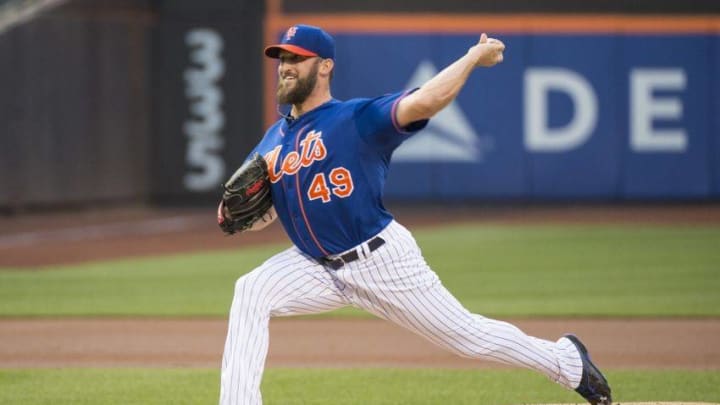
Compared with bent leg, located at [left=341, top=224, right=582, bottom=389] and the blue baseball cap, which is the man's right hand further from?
bent leg, located at [left=341, top=224, right=582, bottom=389]

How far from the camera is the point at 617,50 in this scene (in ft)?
65.5

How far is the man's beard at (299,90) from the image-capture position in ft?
17.0

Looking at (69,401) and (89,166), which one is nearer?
(69,401)

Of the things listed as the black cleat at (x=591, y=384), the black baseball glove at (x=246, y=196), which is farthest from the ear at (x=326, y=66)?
the black cleat at (x=591, y=384)

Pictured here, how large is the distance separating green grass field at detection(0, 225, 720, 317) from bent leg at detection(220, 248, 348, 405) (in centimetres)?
477

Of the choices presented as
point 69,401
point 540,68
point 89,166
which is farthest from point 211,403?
point 540,68

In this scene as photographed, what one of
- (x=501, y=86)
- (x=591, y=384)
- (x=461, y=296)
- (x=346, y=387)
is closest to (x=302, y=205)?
(x=591, y=384)

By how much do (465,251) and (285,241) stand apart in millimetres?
2441

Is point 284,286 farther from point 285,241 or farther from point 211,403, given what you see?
point 285,241

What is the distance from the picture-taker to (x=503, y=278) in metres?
12.1

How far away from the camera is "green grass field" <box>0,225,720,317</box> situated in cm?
1037

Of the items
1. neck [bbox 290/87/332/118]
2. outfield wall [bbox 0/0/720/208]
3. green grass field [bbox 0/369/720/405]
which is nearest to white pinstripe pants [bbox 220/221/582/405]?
neck [bbox 290/87/332/118]

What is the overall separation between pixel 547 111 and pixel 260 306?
1524cm

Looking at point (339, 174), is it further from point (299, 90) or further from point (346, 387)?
point (346, 387)
